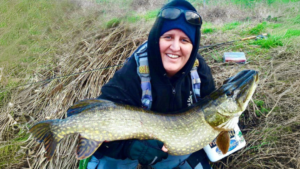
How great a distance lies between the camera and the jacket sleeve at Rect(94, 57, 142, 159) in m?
1.51

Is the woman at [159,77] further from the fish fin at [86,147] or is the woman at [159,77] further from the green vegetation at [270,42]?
the green vegetation at [270,42]

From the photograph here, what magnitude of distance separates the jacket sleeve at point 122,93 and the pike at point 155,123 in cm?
10

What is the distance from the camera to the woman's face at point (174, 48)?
4.88 feet

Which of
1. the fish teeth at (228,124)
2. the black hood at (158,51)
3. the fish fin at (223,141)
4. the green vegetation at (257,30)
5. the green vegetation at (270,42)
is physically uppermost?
the black hood at (158,51)

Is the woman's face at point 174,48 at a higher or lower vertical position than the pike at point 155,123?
higher

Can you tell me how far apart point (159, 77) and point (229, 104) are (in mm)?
615

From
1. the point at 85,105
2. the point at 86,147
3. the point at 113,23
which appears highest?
the point at 113,23

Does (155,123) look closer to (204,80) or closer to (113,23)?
(204,80)

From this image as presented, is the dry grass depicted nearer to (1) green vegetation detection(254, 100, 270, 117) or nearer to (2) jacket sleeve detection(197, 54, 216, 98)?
(1) green vegetation detection(254, 100, 270, 117)

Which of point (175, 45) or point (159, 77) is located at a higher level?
point (175, 45)

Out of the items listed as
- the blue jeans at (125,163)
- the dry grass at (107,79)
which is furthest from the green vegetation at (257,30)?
the blue jeans at (125,163)

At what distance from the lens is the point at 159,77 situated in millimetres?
1605

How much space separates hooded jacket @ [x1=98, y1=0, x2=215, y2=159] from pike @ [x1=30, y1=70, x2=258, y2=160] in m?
0.12

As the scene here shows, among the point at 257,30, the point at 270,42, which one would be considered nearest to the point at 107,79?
the point at 270,42
